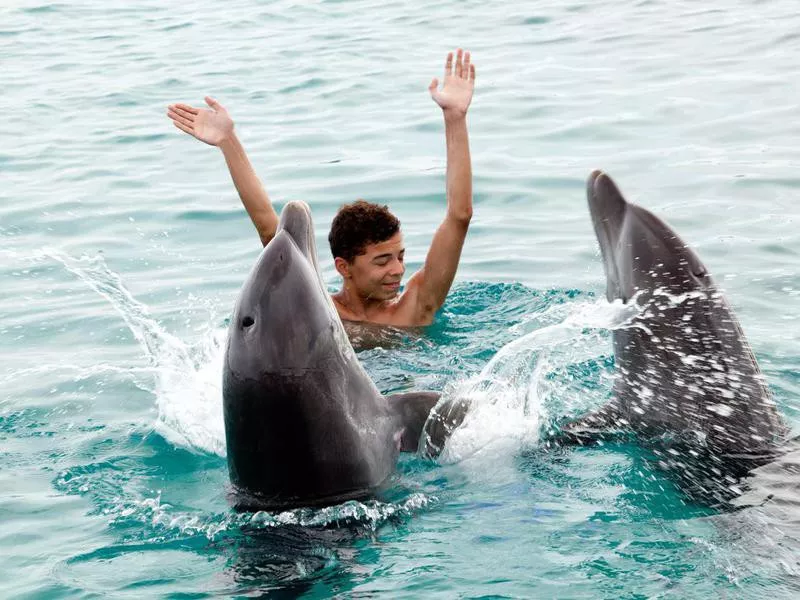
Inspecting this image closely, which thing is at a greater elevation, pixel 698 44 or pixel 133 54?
pixel 133 54

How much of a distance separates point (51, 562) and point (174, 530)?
576mm

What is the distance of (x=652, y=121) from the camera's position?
13234mm

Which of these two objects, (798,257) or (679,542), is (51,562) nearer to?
(679,542)

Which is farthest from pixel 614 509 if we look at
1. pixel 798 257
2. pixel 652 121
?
pixel 652 121

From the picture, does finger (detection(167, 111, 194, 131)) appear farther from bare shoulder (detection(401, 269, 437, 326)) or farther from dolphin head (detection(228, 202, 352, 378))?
dolphin head (detection(228, 202, 352, 378))

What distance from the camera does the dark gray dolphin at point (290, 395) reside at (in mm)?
5125

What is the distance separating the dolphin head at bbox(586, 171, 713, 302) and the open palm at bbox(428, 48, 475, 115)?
4.74 feet

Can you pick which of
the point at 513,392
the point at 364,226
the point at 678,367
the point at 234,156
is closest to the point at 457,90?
the point at 364,226

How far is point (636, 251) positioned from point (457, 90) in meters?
2.12

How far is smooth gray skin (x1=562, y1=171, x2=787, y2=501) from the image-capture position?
18.9 feet

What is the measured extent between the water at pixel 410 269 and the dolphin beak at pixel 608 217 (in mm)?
227

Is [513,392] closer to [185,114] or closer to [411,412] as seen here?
[411,412]

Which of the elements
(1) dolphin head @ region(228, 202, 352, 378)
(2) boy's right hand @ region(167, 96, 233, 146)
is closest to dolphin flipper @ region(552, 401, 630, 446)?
(1) dolphin head @ region(228, 202, 352, 378)

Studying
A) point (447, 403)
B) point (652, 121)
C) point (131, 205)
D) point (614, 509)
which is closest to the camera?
point (614, 509)
